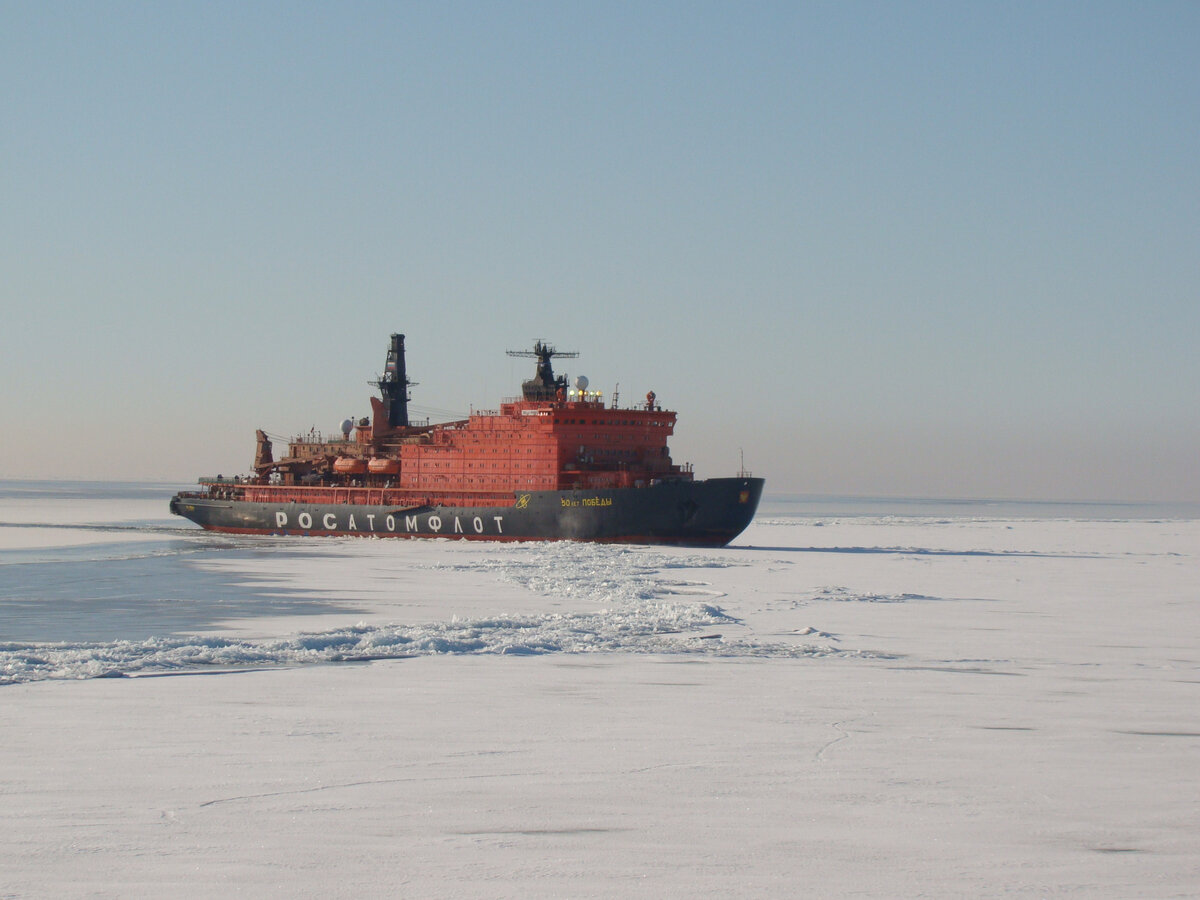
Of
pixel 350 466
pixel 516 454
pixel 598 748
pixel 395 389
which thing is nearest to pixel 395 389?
pixel 395 389

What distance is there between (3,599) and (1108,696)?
64.5 feet

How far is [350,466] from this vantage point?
57.6m

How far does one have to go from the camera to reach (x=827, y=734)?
10.4 metres

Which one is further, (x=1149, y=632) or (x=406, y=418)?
(x=406, y=418)

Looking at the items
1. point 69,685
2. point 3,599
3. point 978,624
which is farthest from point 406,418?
point 69,685

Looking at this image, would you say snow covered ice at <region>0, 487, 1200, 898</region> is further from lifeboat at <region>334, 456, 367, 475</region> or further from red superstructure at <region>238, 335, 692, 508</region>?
lifeboat at <region>334, 456, 367, 475</region>

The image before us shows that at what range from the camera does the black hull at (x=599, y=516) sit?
144 ft

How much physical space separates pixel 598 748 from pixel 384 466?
47.0 metres

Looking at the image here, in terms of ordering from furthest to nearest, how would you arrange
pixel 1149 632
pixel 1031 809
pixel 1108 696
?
pixel 1149 632
pixel 1108 696
pixel 1031 809

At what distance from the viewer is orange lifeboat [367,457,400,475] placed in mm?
55719

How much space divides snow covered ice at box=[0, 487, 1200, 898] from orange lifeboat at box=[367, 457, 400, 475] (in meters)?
33.1

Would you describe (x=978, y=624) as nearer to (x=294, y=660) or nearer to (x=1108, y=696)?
(x=1108, y=696)

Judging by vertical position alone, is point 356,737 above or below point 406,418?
below

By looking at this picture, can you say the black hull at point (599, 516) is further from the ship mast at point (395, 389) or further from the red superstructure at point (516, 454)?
the ship mast at point (395, 389)
